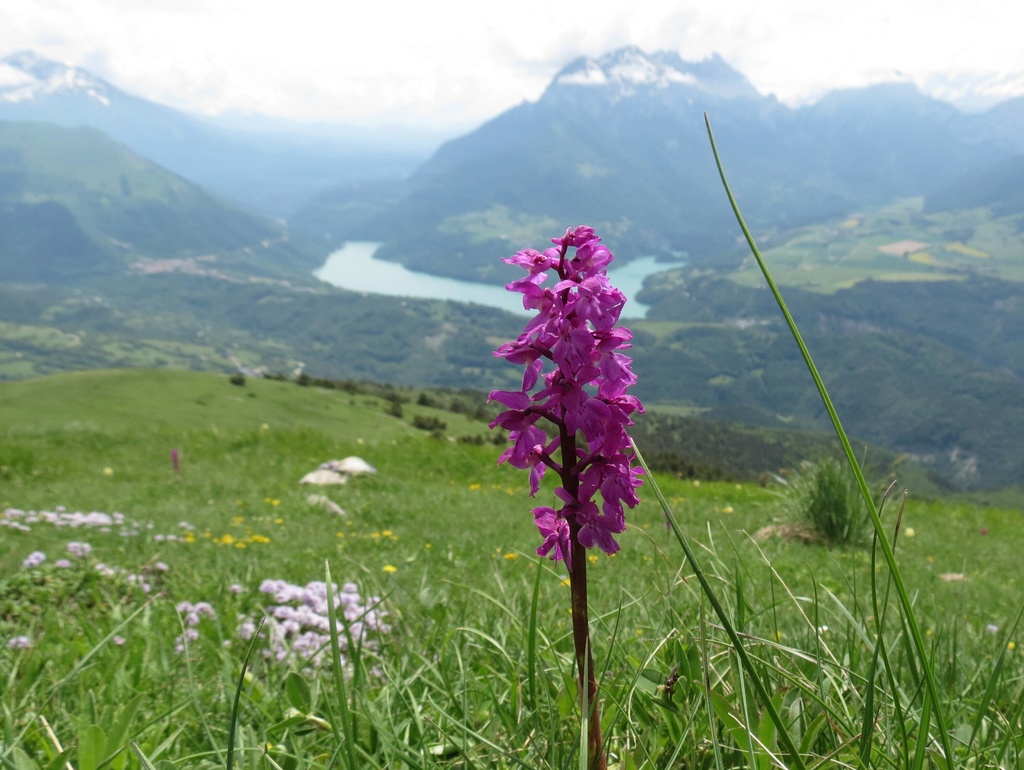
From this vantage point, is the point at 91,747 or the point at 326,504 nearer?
the point at 91,747

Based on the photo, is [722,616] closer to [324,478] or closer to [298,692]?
[298,692]

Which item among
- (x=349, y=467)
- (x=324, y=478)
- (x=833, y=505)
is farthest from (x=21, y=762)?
(x=349, y=467)

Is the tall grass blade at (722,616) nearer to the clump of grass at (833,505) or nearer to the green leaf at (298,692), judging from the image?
the green leaf at (298,692)

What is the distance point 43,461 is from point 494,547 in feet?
33.9

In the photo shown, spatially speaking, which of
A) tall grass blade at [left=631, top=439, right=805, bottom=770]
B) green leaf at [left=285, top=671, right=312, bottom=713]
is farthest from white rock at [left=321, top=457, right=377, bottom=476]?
tall grass blade at [left=631, top=439, right=805, bottom=770]

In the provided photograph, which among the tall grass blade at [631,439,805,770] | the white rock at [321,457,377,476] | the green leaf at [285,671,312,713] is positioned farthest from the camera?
the white rock at [321,457,377,476]

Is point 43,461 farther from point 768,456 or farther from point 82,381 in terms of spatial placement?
point 768,456

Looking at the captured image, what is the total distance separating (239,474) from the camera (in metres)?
15.2

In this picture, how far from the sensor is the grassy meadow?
2.00 meters

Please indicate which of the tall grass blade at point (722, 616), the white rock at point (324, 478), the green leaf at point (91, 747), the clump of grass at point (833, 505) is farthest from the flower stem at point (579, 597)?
the white rock at point (324, 478)

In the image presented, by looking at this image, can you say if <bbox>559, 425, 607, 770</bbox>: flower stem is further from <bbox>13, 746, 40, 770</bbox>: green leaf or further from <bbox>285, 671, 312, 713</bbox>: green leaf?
<bbox>13, 746, 40, 770</bbox>: green leaf

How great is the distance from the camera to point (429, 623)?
11.9 ft

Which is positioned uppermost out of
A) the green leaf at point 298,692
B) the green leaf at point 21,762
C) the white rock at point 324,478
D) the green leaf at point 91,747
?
the green leaf at point 91,747

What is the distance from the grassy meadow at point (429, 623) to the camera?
2.00m
